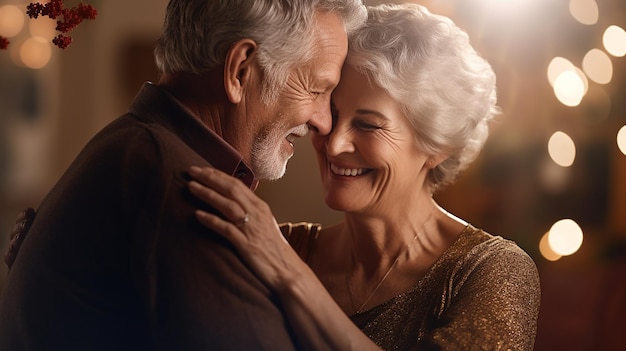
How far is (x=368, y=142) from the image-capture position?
2098 mm

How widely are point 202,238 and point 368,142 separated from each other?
0.79 m

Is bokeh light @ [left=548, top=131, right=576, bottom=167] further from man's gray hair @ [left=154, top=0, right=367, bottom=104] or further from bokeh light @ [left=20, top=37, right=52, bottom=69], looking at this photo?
bokeh light @ [left=20, top=37, right=52, bottom=69]

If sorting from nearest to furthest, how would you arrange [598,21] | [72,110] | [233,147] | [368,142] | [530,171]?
[233,147]
[368,142]
[598,21]
[530,171]
[72,110]

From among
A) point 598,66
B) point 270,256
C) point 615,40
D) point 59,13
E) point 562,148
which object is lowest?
point 562,148

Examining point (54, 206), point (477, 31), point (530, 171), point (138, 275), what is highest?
point (54, 206)

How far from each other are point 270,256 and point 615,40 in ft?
10.8

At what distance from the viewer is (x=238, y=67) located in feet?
5.46

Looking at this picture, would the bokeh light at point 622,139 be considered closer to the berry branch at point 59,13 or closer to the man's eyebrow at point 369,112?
the man's eyebrow at point 369,112

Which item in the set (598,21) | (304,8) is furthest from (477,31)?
(304,8)

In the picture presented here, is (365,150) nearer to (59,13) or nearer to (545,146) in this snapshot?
(59,13)

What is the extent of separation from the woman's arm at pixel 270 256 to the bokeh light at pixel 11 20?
5179 millimetres

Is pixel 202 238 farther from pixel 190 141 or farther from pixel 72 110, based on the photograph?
pixel 72 110

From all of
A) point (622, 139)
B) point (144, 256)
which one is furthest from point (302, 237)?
point (622, 139)

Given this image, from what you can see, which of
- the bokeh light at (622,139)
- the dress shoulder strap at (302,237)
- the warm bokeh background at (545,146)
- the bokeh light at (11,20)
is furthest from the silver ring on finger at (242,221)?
the bokeh light at (11,20)
